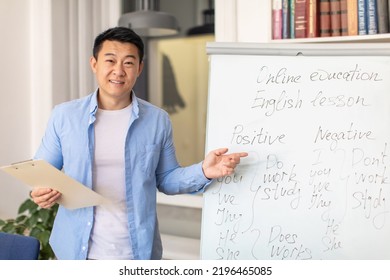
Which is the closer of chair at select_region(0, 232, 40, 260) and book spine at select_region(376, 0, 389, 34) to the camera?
chair at select_region(0, 232, 40, 260)

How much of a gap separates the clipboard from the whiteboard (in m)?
0.38

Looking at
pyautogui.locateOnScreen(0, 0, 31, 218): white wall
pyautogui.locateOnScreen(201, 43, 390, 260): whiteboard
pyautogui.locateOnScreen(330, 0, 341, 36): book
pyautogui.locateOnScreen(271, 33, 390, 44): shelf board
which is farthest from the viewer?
pyautogui.locateOnScreen(0, 0, 31, 218): white wall

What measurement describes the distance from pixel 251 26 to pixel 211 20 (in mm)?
580

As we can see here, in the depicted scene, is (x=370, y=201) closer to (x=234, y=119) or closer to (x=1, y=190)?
(x=234, y=119)

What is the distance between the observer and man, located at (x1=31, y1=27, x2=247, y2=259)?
1693 millimetres

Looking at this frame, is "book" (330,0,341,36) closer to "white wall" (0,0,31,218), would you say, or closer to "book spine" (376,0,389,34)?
"book spine" (376,0,389,34)

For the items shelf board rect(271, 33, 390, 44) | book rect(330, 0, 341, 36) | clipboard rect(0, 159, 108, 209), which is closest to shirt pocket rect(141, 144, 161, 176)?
clipboard rect(0, 159, 108, 209)

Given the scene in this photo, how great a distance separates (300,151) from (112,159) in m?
0.63

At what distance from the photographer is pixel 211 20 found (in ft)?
10.3

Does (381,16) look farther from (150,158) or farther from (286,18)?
(150,158)

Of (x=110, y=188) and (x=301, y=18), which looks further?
(x=301, y=18)

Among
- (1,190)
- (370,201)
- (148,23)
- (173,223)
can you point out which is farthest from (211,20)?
(370,201)

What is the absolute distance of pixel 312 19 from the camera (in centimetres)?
234

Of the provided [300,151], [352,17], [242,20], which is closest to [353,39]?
[352,17]
